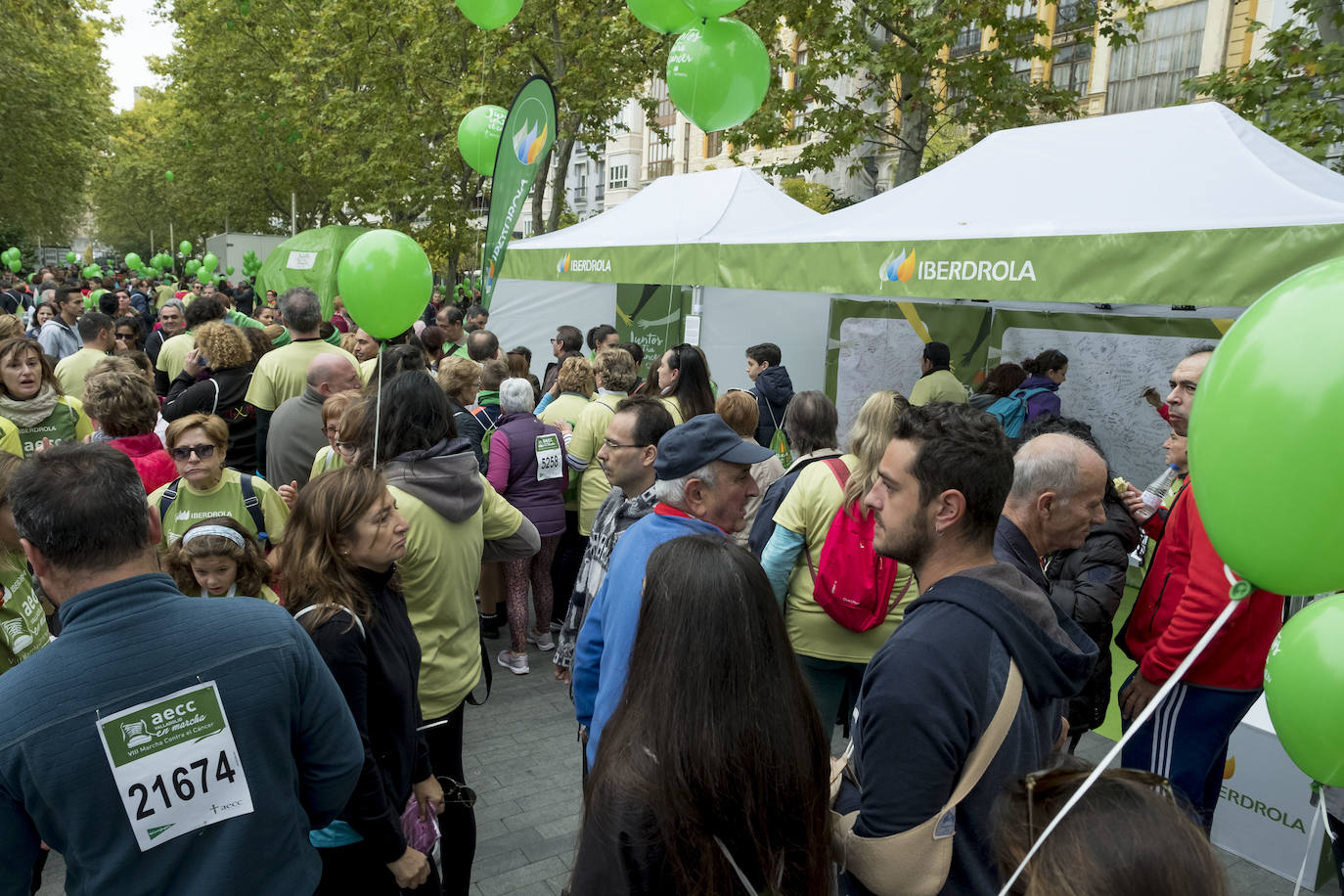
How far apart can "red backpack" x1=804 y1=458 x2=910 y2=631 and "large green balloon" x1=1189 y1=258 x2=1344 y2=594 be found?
183 centimetres

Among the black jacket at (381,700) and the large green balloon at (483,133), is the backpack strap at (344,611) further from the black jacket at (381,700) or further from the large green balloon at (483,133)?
the large green balloon at (483,133)

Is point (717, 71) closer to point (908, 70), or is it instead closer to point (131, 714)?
point (908, 70)

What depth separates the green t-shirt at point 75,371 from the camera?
5.92 meters

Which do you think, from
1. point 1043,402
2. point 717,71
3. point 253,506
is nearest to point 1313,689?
point 253,506

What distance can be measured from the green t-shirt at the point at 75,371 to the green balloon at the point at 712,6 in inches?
183

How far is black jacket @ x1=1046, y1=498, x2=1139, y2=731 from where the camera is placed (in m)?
3.31

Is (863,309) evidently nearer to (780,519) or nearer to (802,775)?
(780,519)

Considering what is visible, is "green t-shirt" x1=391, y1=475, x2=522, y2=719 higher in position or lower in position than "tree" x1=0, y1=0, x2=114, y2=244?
lower

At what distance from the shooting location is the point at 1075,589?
3352 millimetres

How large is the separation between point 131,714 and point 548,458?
373cm

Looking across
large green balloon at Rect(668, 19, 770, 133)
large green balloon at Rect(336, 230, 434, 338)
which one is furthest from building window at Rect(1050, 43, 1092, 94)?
large green balloon at Rect(336, 230, 434, 338)

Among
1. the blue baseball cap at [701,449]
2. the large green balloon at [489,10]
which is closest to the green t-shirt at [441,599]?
the blue baseball cap at [701,449]

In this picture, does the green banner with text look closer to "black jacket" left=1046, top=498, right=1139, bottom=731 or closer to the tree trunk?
"black jacket" left=1046, top=498, right=1139, bottom=731

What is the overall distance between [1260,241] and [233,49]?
27904 millimetres
